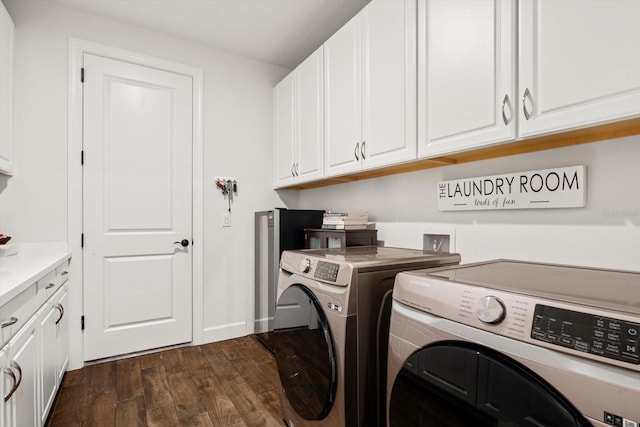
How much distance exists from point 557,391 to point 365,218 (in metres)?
1.71

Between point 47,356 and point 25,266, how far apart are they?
0.48m

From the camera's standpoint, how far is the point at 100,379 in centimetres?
221

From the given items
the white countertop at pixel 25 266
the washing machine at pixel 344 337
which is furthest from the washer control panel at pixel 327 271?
the white countertop at pixel 25 266

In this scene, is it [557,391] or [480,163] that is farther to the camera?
[480,163]

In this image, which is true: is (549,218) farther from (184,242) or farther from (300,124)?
(184,242)

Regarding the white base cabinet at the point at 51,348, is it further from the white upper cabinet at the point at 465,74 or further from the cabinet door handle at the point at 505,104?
the cabinet door handle at the point at 505,104

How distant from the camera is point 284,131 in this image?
2988 millimetres

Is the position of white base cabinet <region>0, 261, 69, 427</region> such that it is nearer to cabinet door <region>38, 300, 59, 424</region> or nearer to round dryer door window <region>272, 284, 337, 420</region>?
cabinet door <region>38, 300, 59, 424</region>

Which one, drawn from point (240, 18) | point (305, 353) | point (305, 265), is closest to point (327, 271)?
point (305, 265)

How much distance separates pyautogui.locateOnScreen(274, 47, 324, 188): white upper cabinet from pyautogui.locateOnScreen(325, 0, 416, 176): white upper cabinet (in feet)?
0.42

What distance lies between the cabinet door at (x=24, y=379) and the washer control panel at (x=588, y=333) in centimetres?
161

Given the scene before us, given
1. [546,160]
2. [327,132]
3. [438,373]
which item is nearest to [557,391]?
[438,373]

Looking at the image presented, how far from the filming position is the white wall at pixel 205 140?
2.24 m

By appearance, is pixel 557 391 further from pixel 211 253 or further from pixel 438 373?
pixel 211 253
